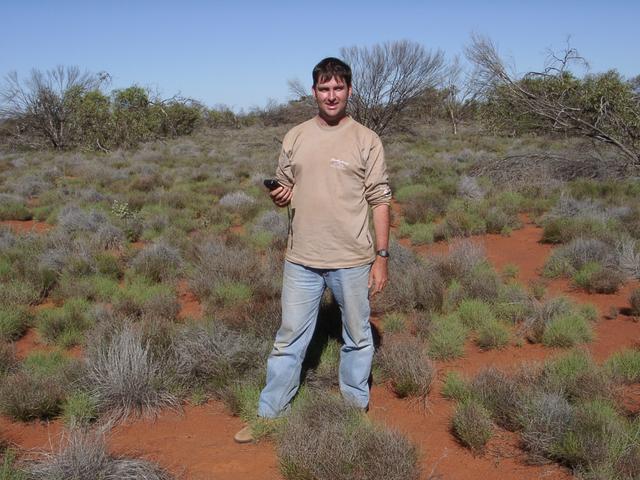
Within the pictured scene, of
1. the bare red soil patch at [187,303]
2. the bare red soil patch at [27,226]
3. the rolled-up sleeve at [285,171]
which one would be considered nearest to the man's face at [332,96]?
the rolled-up sleeve at [285,171]

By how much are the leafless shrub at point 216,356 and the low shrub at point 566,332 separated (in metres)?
2.44

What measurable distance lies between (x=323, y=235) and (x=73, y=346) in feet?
10.2

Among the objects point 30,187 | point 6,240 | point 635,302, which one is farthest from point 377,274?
point 30,187

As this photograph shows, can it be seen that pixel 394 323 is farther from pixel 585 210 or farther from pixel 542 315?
pixel 585 210

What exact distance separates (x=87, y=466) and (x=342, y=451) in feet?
4.38

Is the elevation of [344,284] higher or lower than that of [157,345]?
higher

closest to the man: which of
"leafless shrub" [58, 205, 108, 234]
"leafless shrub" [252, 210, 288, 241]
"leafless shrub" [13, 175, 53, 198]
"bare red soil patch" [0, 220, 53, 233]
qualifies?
"leafless shrub" [252, 210, 288, 241]

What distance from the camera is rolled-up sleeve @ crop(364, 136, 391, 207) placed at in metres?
3.04

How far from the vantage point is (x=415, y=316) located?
5.11 meters

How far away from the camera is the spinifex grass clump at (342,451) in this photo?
2787mm

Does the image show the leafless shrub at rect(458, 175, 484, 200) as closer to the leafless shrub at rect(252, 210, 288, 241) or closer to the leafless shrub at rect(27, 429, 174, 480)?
the leafless shrub at rect(252, 210, 288, 241)

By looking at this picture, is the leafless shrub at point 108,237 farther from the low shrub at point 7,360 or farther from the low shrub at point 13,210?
the low shrub at point 7,360

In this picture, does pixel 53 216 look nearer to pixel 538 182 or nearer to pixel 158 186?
pixel 158 186

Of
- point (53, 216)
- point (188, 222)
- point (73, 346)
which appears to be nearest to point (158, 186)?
point (53, 216)
